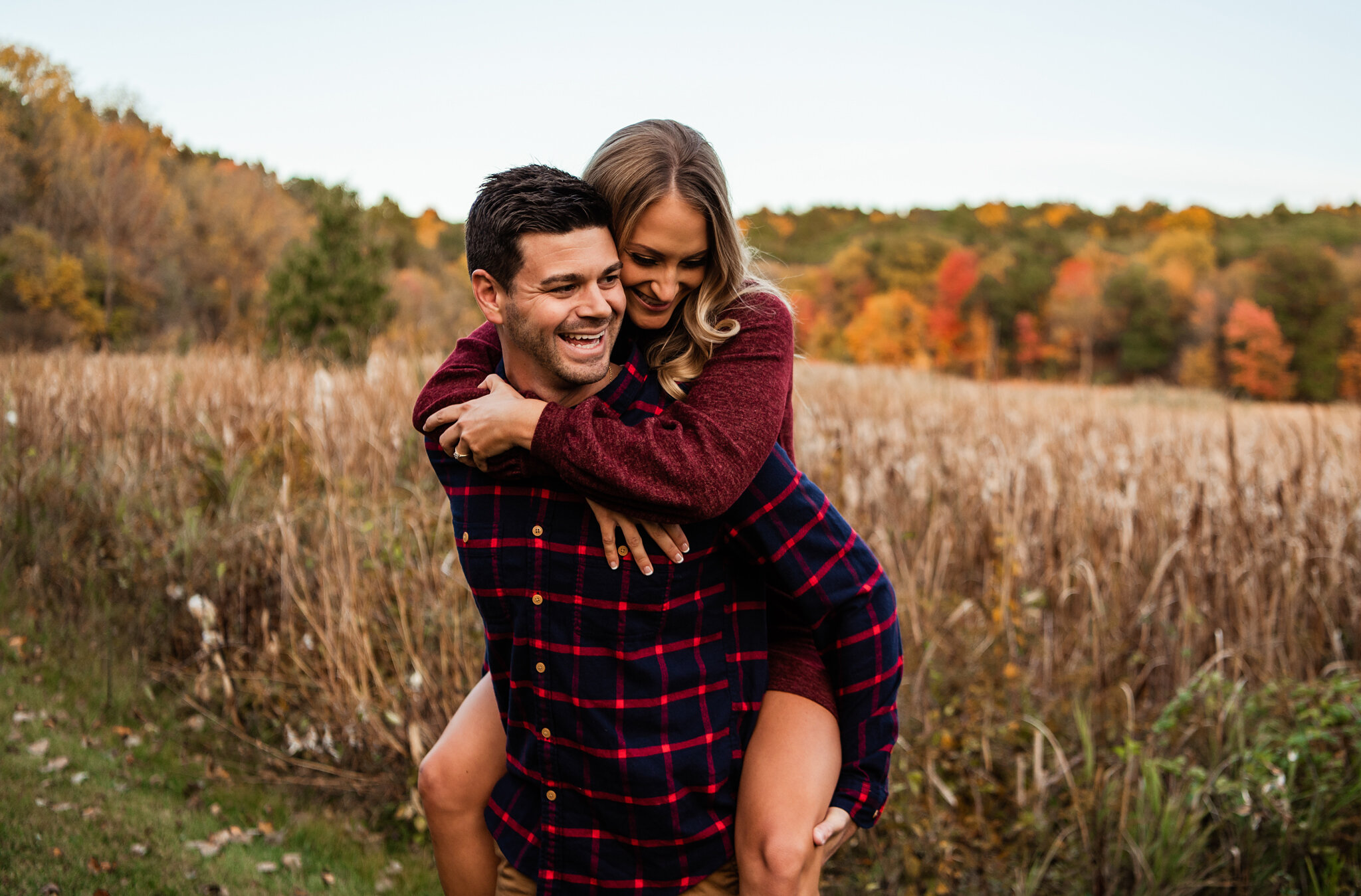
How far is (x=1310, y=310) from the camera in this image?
172ft

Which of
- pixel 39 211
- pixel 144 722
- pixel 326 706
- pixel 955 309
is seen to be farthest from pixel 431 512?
pixel 955 309

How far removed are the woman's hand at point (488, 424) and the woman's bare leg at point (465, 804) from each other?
2.03 ft

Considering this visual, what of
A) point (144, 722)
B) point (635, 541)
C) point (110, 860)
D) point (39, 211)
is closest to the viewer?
point (635, 541)

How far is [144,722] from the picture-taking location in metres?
4.20

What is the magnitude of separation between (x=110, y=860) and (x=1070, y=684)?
3726 millimetres

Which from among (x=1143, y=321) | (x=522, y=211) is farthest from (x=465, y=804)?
(x=1143, y=321)

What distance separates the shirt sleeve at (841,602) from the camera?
65.5 inches

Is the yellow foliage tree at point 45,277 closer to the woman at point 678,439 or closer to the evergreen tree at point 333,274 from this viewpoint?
the evergreen tree at point 333,274

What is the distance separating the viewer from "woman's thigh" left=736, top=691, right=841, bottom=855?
155cm

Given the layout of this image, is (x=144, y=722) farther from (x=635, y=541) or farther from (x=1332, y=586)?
(x=1332, y=586)

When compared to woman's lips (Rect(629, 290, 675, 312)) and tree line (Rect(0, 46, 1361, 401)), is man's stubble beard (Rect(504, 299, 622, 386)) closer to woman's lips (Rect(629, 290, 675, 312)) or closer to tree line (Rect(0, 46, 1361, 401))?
woman's lips (Rect(629, 290, 675, 312))

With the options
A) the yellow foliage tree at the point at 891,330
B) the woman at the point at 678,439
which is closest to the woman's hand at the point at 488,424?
the woman at the point at 678,439

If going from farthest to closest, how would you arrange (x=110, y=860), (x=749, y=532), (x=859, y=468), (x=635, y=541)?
(x=859, y=468)
(x=110, y=860)
(x=749, y=532)
(x=635, y=541)

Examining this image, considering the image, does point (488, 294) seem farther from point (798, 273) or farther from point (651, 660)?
point (798, 273)
